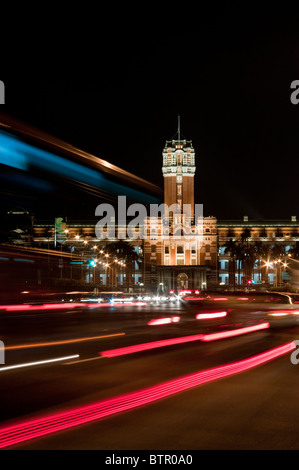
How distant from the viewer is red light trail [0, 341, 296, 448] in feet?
19.5

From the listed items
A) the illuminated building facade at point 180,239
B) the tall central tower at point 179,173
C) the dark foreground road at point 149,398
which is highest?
the tall central tower at point 179,173

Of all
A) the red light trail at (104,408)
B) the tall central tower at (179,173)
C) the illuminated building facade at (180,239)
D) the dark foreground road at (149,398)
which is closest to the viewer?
the dark foreground road at (149,398)

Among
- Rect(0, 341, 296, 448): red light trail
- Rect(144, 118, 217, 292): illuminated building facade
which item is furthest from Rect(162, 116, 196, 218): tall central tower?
Rect(0, 341, 296, 448): red light trail

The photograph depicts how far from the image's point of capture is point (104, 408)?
7250 mm

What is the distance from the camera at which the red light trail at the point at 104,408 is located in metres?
5.93

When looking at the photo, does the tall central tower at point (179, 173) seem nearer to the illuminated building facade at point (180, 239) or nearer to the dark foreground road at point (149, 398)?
the illuminated building facade at point (180, 239)

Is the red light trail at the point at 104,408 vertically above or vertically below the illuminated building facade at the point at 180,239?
below

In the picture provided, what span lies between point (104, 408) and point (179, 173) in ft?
432

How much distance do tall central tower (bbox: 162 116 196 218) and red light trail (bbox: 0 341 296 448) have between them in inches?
4882

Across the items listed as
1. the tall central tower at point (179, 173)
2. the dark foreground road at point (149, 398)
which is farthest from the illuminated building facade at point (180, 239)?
the dark foreground road at point (149, 398)

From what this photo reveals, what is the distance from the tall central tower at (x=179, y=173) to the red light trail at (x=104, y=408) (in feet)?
407

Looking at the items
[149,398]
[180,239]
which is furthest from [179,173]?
[149,398]

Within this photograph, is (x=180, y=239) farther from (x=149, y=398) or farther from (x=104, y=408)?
(x=104, y=408)
